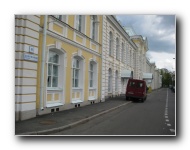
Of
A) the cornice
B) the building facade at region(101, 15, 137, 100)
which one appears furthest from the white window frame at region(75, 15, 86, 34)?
the building facade at region(101, 15, 137, 100)

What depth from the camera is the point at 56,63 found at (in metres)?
10.1

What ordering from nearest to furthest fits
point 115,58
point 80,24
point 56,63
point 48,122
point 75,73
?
point 48,122, point 56,63, point 80,24, point 75,73, point 115,58

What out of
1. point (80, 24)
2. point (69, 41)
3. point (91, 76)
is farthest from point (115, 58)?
point (69, 41)

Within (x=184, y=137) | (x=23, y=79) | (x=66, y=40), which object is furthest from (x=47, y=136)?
(x=66, y=40)

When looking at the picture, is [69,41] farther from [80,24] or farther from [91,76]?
[91,76]

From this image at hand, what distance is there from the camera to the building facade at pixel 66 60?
24.4 feet

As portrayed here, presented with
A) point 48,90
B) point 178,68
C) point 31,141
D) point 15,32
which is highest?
point 15,32

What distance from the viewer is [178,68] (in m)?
6.52

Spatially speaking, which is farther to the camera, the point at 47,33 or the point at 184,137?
the point at 47,33

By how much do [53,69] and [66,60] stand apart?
0.96 meters

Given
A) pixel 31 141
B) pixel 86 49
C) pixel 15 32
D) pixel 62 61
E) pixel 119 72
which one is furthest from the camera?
pixel 119 72

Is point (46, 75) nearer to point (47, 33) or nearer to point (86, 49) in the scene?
point (47, 33)

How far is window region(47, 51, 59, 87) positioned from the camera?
9.68 m

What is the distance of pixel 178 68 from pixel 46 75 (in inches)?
178
